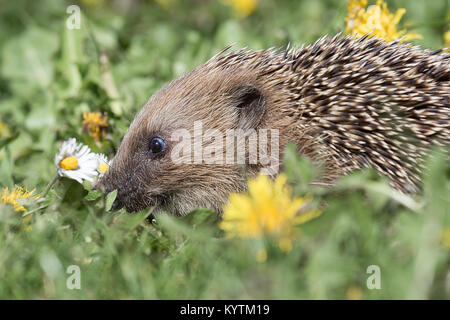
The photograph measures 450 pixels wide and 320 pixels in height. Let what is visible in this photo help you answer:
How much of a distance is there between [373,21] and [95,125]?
2.21 m

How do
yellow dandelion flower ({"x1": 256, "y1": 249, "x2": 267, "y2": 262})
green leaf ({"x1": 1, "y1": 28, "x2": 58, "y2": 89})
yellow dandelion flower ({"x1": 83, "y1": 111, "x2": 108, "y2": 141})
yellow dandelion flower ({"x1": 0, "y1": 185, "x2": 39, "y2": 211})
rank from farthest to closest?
green leaf ({"x1": 1, "y1": 28, "x2": 58, "y2": 89})
yellow dandelion flower ({"x1": 83, "y1": 111, "x2": 108, "y2": 141})
yellow dandelion flower ({"x1": 0, "y1": 185, "x2": 39, "y2": 211})
yellow dandelion flower ({"x1": 256, "y1": 249, "x2": 267, "y2": 262})

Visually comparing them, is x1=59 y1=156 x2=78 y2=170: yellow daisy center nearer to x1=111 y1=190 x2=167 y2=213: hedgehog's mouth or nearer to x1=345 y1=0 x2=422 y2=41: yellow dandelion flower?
x1=111 y1=190 x2=167 y2=213: hedgehog's mouth

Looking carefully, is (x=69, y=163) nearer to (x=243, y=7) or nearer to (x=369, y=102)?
(x=369, y=102)

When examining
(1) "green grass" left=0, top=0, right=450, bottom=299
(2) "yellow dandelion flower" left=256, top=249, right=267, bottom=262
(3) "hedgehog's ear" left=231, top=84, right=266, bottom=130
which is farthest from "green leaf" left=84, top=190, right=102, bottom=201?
(2) "yellow dandelion flower" left=256, top=249, right=267, bottom=262

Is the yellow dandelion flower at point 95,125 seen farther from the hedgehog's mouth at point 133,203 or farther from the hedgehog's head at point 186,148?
the hedgehog's mouth at point 133,203

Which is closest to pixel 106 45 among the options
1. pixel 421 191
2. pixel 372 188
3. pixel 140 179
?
pixel 140 179

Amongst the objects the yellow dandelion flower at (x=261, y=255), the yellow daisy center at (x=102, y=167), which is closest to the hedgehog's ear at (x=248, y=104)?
the yellow daisy center at (x=102, y=167)

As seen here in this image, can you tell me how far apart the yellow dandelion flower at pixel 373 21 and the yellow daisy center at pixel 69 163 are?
2175 mm

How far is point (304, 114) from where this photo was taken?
12.8 feet

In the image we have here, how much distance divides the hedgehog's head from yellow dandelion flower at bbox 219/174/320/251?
1162 millimetres

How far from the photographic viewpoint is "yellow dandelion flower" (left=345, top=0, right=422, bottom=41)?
15.2 feet

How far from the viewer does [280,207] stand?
8.86ft

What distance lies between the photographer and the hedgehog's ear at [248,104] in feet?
13.1
